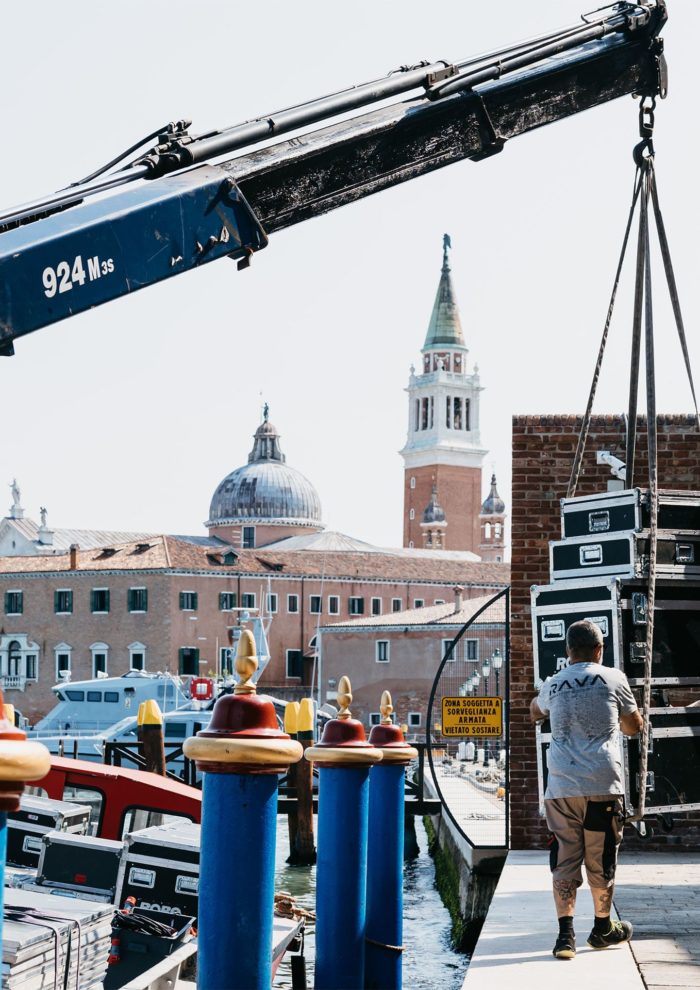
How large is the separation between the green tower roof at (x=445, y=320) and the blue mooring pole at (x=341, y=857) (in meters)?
115

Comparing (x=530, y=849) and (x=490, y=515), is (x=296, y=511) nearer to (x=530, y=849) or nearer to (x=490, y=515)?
(x=490, y=515)

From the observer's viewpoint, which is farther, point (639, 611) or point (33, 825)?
point (33, 825)

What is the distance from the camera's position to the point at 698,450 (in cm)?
→ 1104

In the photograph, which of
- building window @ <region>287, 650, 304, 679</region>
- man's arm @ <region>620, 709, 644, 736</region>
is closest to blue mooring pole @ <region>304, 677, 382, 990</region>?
man's arm @ <region>620, 709, 644, 736</region>

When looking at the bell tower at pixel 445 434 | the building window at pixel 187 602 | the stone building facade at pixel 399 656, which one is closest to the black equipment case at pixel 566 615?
the stone building facade at pixel 399 656

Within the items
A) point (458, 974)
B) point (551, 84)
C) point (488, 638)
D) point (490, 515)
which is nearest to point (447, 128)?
point (551, 84)

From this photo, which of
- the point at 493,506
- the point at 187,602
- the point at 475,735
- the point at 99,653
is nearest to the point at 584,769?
the point at 475,735

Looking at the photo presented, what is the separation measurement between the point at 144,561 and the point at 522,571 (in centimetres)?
6140

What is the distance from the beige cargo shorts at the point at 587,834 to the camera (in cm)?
645

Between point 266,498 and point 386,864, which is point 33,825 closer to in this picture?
point 386,864

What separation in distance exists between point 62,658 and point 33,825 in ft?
203

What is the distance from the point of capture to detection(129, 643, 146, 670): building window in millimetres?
68938

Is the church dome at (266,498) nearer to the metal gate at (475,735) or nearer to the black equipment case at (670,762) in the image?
the metal gate at (475,735)

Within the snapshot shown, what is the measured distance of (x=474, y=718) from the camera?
12922 millimetres
